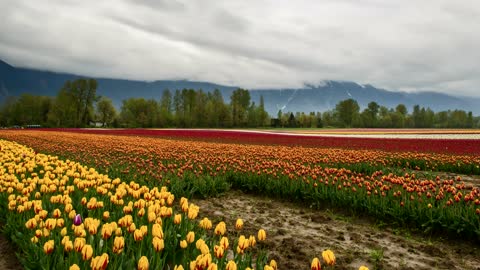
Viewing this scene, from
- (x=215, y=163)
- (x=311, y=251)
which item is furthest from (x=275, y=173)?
(x=311, y=251)

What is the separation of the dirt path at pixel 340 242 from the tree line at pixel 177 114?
8515cm

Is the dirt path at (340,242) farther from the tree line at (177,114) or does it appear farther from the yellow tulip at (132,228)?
the tree line at (177,114)

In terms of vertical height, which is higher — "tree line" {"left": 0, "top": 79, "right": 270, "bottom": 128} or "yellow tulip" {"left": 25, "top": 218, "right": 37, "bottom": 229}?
"tree line" {"left": 0, "top": 79, "right": 270, "bottom": 128}

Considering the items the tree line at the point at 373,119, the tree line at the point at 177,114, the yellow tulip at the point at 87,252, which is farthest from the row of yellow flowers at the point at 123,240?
the tree line at the point at 373,119

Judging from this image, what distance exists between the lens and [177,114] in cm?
10294

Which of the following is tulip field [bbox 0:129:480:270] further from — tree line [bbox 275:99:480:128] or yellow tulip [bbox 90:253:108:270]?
tree line [bbox 275:99:480:128]

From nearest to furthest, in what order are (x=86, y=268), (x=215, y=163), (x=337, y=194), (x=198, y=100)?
(x=86, y=268) → (x=337, y=194) → (x=215, y=163) → (x=198, y=100)

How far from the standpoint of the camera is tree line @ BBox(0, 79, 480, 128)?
86562 millimetres

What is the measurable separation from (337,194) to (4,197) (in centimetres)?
667

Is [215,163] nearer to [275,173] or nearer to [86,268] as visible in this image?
[275,173]

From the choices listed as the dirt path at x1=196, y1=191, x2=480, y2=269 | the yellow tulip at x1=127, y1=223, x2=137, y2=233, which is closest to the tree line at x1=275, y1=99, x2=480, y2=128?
the dirt path at x1=196, y1=191, x2=480, y2=269

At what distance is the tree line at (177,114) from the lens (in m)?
86.6

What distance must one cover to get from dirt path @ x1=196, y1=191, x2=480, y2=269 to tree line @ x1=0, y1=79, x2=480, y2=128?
85.1 metres

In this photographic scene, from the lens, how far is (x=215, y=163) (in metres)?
12.3
